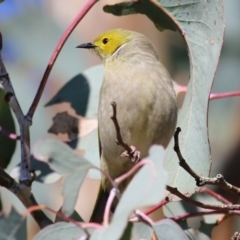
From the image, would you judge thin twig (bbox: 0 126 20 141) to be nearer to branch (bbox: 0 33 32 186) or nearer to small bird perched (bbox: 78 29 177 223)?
branch (bbox: 0 33 32 186)

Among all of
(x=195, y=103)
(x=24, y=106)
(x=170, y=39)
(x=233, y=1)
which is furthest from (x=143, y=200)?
(x=170, y=39)

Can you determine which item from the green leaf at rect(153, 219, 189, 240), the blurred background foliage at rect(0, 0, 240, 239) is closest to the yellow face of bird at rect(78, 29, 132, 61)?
the green leaf at rect(153, 219, 189, 240)

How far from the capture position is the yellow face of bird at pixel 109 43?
8.79 feet

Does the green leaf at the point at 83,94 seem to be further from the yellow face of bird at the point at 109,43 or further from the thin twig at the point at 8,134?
the thin twig at the point at 8,134

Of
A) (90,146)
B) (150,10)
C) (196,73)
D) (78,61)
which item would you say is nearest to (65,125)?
(90,146)

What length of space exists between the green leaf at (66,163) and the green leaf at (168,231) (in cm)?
25

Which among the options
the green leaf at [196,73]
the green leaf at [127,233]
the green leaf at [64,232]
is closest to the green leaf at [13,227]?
the green leaf at [64,232]

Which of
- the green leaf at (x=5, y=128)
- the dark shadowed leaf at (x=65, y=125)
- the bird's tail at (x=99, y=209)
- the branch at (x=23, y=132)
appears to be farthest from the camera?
the dark shadowed leaf at (x=65, y=125)

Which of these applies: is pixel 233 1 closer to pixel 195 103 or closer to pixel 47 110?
pixel 47 110

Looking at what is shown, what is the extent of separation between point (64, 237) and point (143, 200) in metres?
0.37

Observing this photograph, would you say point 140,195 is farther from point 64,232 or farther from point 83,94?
point 83,94

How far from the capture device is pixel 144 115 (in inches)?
91.2

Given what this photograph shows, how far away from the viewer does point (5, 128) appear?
7.30 ft

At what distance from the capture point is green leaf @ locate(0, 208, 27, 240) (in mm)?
1522
